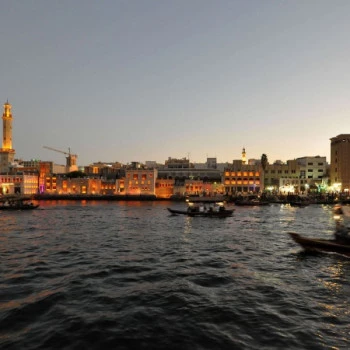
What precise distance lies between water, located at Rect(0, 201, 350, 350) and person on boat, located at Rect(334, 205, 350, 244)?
165 cm

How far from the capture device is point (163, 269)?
23.0 m

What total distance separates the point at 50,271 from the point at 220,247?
15.4 m

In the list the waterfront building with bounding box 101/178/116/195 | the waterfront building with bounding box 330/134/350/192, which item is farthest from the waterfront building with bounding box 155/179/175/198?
the waterfront building with bounding box 330/134/350/192

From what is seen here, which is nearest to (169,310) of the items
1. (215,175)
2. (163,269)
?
(163,269)

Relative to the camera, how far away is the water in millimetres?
12609

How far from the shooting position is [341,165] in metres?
127

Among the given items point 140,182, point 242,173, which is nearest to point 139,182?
point 140,182

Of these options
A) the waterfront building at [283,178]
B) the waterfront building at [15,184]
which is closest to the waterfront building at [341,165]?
the waterfront building at [283,178]

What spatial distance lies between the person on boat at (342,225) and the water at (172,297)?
5.40ft

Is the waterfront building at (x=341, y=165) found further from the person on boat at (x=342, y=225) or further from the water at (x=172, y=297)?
the water at (x=172, y=297)

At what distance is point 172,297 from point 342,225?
759 inches

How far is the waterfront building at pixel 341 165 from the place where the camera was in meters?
126

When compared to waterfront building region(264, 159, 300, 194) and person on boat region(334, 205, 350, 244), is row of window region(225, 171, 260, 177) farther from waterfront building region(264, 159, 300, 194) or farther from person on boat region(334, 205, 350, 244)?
person on boat region(334, 205, 350, 244)

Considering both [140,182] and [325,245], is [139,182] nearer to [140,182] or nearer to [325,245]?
[140,182]
